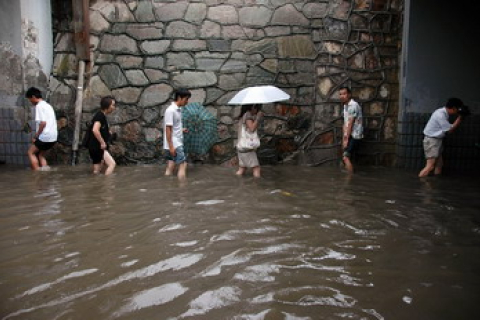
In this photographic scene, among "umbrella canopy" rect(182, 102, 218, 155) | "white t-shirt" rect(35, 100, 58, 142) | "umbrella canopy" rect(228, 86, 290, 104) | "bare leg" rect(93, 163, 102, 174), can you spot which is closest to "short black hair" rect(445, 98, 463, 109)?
"umbrella canopy" rect(228, 86, 290, 104)

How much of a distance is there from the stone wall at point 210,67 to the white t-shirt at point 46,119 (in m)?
1.18

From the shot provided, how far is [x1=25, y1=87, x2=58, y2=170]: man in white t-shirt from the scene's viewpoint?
265 inches

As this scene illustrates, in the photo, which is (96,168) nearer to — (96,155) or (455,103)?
(96,155)

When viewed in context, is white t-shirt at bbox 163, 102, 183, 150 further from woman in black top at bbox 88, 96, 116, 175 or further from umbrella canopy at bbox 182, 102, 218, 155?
woman in black top at bbox 88, 96, 116, 175

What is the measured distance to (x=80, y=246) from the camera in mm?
3152

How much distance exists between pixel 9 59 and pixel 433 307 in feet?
25.7

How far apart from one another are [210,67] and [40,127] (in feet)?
10.9

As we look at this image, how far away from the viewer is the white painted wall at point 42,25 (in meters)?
7.45

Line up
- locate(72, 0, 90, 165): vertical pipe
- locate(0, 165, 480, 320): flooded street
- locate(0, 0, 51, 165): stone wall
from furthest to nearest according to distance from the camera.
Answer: locate(72, 0, 90, 165): vertical pipe, locate(0, 0, 51, 165): stone wall, locate(0, 165, 480, 320): flooded street

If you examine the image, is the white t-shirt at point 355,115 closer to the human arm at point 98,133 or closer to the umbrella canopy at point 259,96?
the umbrella canopy at point 259,96

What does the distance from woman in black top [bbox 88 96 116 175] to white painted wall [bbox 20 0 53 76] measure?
7.77 ft

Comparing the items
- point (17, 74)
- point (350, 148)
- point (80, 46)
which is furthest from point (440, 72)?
point (17, 74)

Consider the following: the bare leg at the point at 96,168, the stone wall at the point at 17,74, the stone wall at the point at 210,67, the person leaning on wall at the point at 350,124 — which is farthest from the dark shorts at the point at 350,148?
the stone wall at the point at 17,74

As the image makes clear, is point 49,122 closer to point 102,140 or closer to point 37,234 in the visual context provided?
point 102,140
